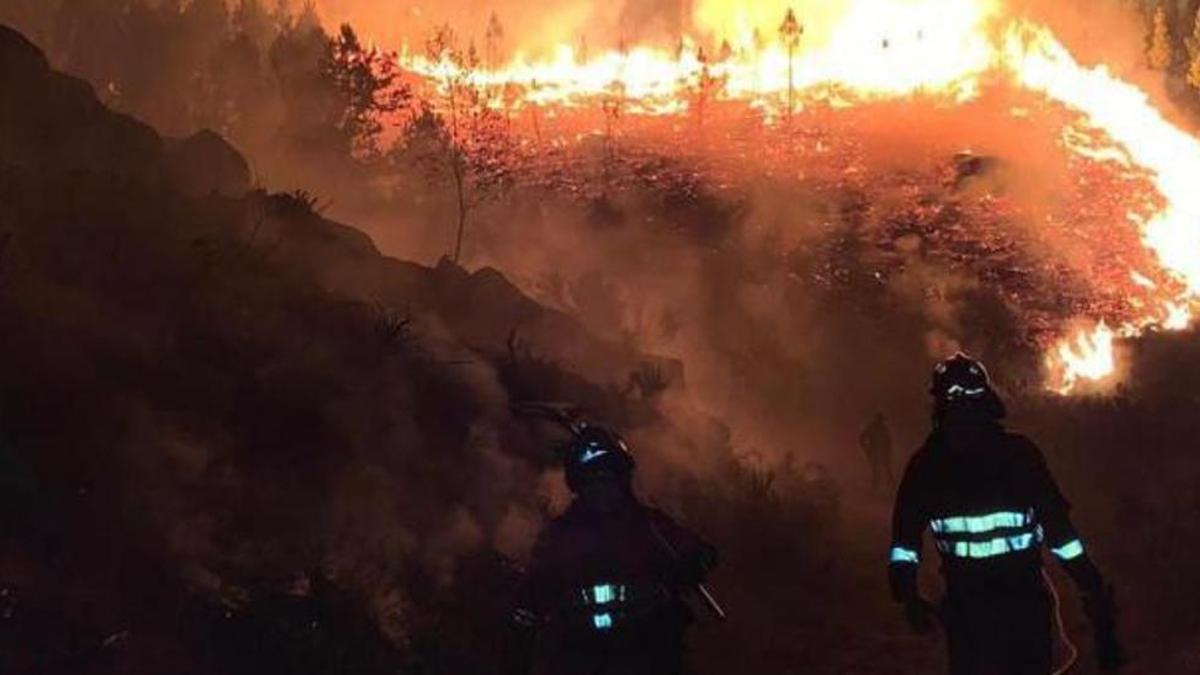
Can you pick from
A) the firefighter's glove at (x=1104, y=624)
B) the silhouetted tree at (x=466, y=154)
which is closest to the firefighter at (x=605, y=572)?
the firefighter's glove at (x=1104, y=624)

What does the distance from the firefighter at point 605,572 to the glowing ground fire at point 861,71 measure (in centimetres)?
5693

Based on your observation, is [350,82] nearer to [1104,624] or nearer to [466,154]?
[466,154]

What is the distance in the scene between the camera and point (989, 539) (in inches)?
197

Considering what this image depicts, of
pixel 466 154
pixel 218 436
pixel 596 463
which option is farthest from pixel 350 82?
pixel 596 463

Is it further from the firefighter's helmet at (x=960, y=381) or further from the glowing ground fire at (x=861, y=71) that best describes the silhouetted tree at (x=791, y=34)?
the firefighter's helmet at (x=960, y=381)

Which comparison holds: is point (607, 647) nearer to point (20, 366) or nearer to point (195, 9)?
point (20, 366)

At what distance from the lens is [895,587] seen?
5254mm

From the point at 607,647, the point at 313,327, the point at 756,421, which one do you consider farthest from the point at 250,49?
the point at 607,647

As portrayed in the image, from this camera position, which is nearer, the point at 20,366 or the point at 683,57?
the point at 20,366

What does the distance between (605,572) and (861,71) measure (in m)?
82.3

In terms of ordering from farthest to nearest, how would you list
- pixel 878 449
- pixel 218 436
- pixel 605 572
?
pixel 878 449
pixel 218 436
pixel 605 572

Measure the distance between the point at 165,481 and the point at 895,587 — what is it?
21.5 ft

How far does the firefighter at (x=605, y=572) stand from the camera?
514 cm

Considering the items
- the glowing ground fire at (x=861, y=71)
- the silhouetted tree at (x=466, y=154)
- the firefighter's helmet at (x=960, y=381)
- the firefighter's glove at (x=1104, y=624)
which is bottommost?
the firefighter's glove at (x=1104, y=624)
